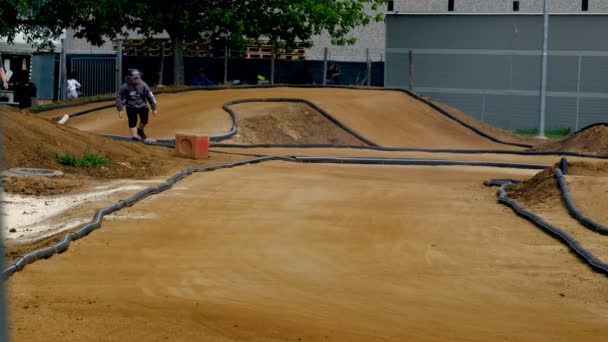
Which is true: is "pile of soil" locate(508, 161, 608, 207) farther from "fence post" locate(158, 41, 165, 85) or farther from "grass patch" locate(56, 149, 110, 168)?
"fence post" locate(158, 41, 165, 85)

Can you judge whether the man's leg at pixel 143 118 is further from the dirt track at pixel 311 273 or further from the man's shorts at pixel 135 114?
the dirt track at pixel 311 273

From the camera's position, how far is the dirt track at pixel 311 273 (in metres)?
8.88

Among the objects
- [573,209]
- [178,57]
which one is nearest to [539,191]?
[573,209]

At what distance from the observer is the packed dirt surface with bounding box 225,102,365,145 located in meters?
33.5

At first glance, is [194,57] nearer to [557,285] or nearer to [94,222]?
[94,222]

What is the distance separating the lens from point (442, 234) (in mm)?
14695

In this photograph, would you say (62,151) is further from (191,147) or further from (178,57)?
(178,57)

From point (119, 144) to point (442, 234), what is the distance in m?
11.0

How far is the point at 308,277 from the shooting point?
11.3 metres

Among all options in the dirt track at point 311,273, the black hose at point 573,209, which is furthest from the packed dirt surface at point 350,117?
the black hose at point 573,209

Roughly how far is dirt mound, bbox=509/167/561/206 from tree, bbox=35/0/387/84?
76.2ft

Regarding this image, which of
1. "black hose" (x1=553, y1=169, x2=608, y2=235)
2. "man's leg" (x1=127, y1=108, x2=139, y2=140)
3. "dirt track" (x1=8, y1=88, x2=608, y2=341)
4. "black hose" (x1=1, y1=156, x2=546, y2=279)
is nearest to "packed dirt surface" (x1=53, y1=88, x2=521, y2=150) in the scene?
"man's leg" (x1=127, y1=108, x2=139, y2=140)

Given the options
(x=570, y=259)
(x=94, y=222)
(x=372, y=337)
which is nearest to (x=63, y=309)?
(x=372, y=337)

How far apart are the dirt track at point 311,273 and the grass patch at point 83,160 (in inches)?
93.0
